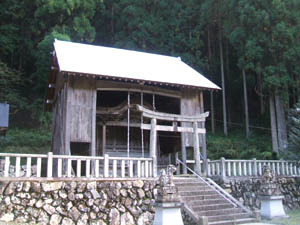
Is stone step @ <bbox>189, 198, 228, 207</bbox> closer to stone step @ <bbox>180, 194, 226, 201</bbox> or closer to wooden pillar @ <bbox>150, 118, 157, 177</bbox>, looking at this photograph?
stone step @ <bbox>180, 194, 226, 201</bbox>

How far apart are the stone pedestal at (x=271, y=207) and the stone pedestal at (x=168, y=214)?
14.0 feet

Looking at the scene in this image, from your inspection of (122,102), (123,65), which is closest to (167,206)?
(122,102)

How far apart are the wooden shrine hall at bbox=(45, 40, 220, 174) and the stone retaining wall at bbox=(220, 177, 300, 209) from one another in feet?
6.22

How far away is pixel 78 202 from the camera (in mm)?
9938

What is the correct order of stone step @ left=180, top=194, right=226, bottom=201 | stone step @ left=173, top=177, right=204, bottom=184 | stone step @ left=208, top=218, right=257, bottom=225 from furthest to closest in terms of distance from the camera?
1. stone step @ left=173, top=177, right=204, bottom=184
2. stone step @ left=180, top=194, right=226, bottom=201
3. stone step @ left=208, top=218, right=257, bottom=225

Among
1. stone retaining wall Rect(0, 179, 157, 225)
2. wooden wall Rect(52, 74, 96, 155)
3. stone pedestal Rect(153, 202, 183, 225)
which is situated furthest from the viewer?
wooden wall Rect(52, 74, 96, 155)

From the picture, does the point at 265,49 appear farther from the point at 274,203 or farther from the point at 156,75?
the point at 274,203

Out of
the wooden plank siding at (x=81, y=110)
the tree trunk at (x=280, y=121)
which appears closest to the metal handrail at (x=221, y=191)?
the wooden plank siding at (x=81, y=110)

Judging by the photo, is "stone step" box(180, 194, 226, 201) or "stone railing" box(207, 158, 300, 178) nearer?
"stone step" box(180, 194, 226, 201)

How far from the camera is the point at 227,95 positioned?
31.9 metres

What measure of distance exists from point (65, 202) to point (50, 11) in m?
18.1

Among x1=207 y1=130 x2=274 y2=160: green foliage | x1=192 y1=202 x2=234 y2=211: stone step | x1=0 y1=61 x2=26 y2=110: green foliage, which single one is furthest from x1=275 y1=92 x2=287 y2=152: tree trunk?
x1=0 y1=61 x2=26 y2=110: green foliage

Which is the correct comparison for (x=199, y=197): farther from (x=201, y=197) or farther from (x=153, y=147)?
(x=153, y=147)

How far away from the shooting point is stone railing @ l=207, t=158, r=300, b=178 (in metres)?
13.8
